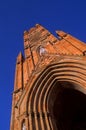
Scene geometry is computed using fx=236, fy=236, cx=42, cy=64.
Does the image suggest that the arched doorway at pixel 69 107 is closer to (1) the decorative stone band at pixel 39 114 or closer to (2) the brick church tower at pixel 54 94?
(2) the brick church tower at pixel 54 94

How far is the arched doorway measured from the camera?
388 inches

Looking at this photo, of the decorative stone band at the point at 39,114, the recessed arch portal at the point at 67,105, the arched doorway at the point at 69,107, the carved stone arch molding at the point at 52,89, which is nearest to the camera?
the carved stone arch molding at the point at 52,89

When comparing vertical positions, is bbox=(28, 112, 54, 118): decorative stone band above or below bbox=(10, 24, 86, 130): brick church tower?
below

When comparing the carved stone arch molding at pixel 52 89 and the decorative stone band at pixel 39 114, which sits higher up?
the carved stone arch molding at pixel 52 89

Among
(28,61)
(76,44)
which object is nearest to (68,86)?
(76,44)

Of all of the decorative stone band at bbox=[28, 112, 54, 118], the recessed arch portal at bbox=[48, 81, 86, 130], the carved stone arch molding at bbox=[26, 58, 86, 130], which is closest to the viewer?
the carved stone arch molding at bbox=[26, 58, 86, 130]

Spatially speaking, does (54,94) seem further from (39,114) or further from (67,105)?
(39,114)

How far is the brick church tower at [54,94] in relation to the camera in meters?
8.46

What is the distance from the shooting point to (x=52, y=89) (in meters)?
9.69

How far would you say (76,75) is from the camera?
881 centimetres

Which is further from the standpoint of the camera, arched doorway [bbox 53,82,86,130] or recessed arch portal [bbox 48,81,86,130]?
arched doorway [bbox 53,82,86,130]

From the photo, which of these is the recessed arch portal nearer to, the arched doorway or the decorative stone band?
the arched doorway

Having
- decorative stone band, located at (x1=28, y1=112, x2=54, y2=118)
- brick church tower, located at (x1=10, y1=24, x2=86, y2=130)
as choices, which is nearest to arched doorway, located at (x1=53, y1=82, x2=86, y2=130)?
brick church tower, located at (x1=10, y1=24, x2=86, y2=130)

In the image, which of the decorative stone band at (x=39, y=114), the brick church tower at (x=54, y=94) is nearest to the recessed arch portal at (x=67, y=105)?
the brick church tower at (x=54, y=94)
